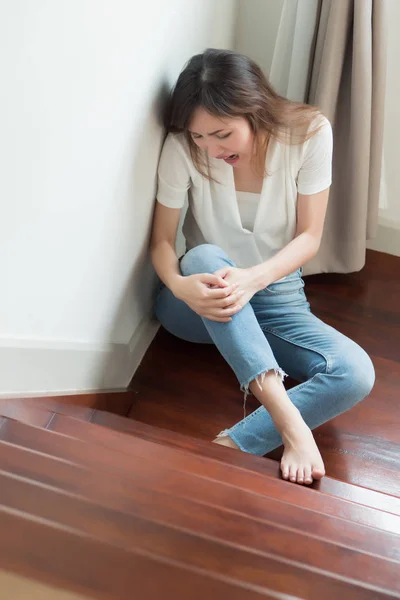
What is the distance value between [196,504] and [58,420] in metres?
0.45

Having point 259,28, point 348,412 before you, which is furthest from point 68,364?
point 259,28

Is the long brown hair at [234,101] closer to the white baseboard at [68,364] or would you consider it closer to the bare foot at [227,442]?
the white baseboard at [68,364]

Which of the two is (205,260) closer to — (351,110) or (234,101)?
(234,101)

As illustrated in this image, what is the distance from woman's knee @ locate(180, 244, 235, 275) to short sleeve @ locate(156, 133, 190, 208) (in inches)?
5.5

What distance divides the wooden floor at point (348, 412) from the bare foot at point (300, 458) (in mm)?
257

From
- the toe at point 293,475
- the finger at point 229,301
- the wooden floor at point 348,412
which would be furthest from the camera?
the wooden floor at point 348,412

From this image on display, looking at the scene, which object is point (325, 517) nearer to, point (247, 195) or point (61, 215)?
point (61, 215)

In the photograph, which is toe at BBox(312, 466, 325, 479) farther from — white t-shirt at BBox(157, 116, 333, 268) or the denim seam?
white t-shirt at BBox(157, 116, 333, 268)

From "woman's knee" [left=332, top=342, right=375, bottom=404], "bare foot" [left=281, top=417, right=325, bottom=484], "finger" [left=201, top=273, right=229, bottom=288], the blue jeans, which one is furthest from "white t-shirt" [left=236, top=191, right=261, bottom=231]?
"bare foot" [left=281, top=417, right=325, bottom=484]

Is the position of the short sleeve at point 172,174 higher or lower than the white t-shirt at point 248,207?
higher

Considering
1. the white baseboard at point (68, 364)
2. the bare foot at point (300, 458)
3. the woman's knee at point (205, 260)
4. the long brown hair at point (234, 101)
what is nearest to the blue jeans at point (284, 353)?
the woman's knee at point (205, 260)

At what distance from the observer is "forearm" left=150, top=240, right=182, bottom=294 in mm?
1705

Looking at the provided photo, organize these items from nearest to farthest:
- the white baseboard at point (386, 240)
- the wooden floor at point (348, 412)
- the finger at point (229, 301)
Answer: the finger at point (229, 301) < the wooden floor at point (348, 412) < the white baseboard at point (386, 240)

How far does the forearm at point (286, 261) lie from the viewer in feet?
5.47
